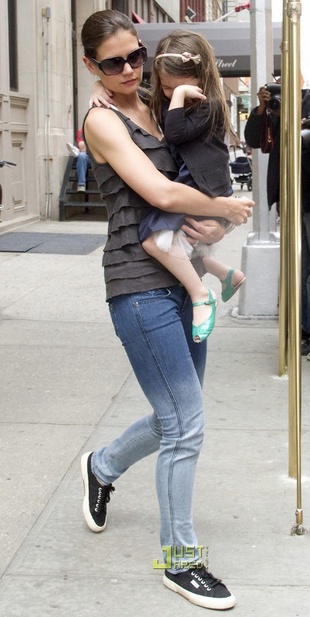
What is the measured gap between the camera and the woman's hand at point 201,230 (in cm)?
329

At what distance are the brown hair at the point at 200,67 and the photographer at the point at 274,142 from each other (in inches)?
118

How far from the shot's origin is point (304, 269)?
22.6ft

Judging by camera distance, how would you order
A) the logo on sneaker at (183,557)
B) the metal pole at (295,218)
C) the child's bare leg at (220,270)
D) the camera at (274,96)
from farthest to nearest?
1. the camera at (274,96)
2. the metal pole at (295,218)
3. the child's bare leg at (220,270)
4. the logo on sneaker at (183,557)

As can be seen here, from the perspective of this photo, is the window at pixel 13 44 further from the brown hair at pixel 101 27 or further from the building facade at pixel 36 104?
the brown hair at pixel 101 27

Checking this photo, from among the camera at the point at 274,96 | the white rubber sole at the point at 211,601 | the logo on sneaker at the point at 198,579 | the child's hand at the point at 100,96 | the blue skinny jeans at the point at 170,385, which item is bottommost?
the white rubber sole at the point at 211,601

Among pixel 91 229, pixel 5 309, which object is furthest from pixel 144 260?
pixel 91 229

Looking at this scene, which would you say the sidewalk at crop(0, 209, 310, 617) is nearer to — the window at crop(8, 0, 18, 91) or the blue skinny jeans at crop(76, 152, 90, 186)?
the window at crop(8, 0, 18, 91)

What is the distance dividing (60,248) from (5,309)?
13.4ft

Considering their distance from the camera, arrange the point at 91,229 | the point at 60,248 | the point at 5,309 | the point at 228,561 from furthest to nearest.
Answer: the point at 91,229
the point at 60,248
the point at 5,309
the point at 228,561

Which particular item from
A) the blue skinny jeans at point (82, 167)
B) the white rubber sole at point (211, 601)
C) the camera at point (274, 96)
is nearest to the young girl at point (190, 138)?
the white rubber sole at point (211, 601)

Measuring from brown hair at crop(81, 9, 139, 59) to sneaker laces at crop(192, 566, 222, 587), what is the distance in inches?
69.6

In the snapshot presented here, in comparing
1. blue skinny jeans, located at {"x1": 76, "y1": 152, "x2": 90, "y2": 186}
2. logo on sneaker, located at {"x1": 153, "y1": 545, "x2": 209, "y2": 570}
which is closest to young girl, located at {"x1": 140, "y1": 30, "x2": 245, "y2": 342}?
logo on sneaker, located at {"x1": 153, "y1": 545, "x2": 209, "y2": 570}

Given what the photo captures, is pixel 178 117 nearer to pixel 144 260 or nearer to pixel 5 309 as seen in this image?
pixel 144 260

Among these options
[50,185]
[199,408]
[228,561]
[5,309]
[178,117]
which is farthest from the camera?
[50,185]
